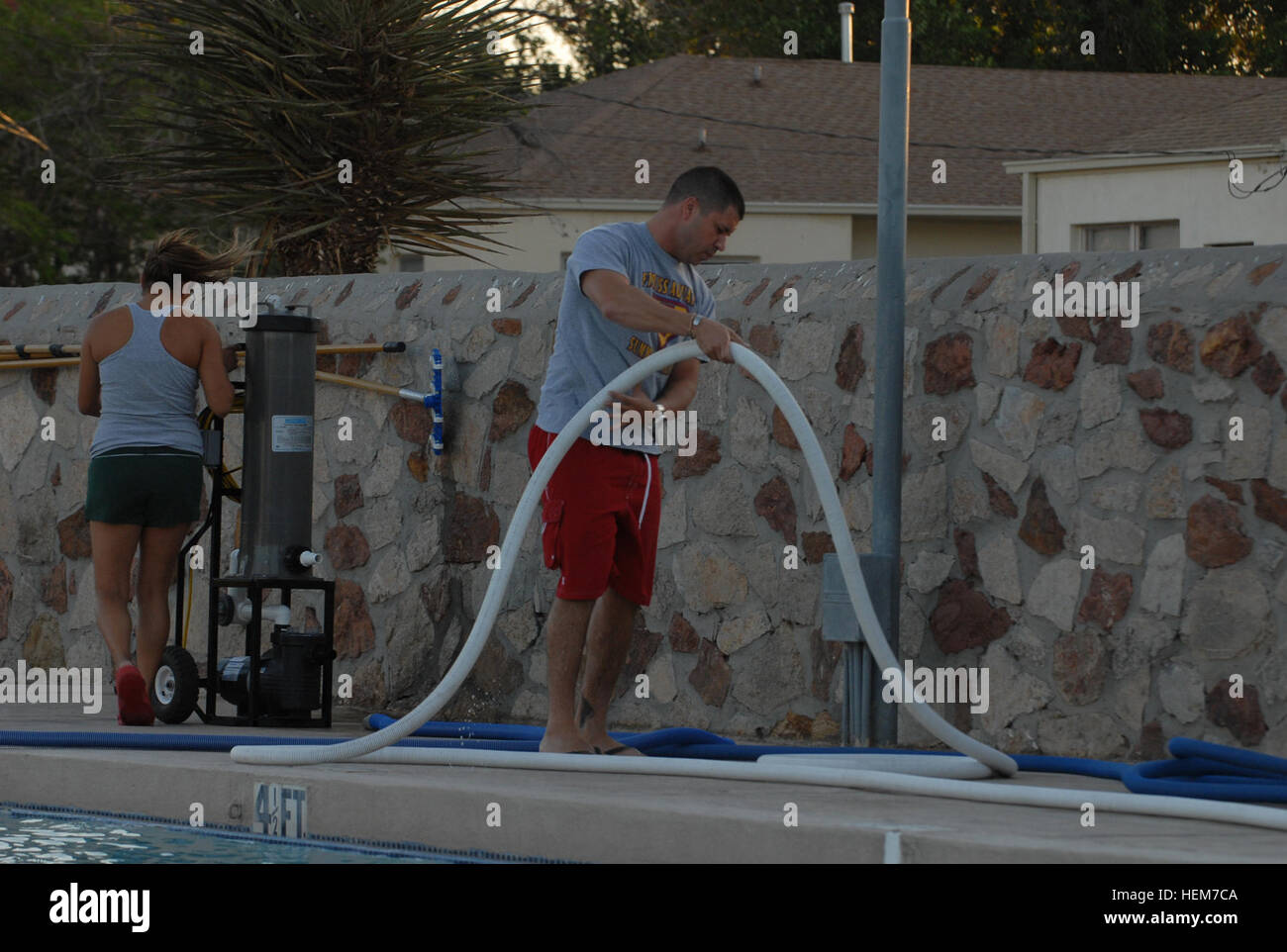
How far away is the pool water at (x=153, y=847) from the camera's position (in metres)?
5.27

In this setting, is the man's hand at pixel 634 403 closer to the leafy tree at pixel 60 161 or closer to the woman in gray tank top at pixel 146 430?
the woman in gray tank top at pixel 146 430

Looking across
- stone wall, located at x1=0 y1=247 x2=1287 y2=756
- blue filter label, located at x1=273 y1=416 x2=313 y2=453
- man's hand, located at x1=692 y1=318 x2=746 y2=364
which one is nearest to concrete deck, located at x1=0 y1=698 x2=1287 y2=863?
stone wall, located at x1=0 y1=247 x2=1287 y2=756

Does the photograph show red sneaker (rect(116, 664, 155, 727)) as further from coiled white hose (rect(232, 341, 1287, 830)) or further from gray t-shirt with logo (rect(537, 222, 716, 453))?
gray t-shirt with logo (rect(537, 222, 716, 453))

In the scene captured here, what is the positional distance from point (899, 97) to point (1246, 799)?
9.52 ft

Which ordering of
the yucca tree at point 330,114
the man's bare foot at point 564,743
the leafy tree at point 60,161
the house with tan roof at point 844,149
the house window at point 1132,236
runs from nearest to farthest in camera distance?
the man's bare foot at point 564,743 → the yucca tree at point 330,114 → the house window at point 1132,236 → the house with tan roof at point 844,149 → the leafy tree at point 60,161

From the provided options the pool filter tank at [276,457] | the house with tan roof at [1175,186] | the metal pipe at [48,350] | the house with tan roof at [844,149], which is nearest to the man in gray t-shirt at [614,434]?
the pool filter tank at [276,457]

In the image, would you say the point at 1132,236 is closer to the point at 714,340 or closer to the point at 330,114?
the point at 330,114

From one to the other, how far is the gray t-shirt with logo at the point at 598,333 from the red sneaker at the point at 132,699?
80.1 inches

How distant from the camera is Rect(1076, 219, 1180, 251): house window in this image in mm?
21234

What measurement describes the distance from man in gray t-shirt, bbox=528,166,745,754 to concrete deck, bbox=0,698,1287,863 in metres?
0.55

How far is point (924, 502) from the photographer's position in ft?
23.4

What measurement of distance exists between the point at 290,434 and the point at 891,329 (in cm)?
225
